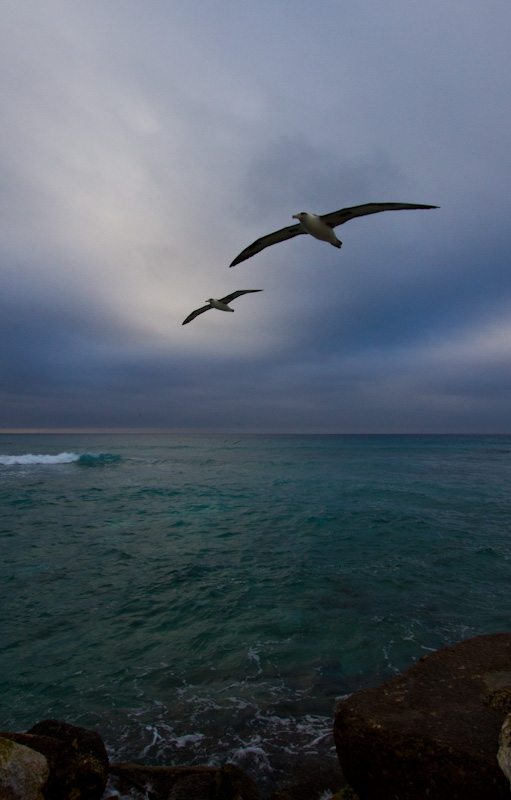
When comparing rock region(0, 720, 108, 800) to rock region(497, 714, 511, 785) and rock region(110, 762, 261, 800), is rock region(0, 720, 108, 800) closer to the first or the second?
rock region(110, 762, 261, 800)

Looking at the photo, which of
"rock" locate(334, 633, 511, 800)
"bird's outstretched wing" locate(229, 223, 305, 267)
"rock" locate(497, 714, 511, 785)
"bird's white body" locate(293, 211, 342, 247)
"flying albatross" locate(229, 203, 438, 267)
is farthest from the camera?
"bird's outstretched wing" locate(229, 223, 305, 267)

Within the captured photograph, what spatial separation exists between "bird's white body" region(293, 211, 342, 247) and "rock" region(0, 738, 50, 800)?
28.2 feet

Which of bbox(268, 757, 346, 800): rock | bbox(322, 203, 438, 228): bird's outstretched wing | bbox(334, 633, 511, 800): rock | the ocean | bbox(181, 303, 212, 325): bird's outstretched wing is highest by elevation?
bbox(322, 203, 438, 228): bird's outstretched wing

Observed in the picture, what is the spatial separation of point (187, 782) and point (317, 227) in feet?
28.0

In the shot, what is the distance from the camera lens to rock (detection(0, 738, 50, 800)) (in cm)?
321

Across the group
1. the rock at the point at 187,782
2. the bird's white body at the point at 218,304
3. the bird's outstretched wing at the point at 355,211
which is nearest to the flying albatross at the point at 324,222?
the bird's outstretched wing at the point at 355,211

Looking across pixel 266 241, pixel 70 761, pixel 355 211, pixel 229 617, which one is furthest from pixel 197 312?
pixel 70 761

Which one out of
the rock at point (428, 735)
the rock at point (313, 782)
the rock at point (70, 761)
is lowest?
the rock at point (313, 782)

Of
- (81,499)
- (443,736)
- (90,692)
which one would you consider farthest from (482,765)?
(81,499)

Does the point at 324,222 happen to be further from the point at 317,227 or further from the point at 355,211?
the point at 355,211

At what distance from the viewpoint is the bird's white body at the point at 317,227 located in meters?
7.99

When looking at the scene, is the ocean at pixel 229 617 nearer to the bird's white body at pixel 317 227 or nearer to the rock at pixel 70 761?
the rock at pixel 70 761

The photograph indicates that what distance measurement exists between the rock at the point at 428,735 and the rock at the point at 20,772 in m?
2.58

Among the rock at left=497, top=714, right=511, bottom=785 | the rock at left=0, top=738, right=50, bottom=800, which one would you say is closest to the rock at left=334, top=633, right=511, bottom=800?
the rock at left=497, top=714, right=511, bottom=785
